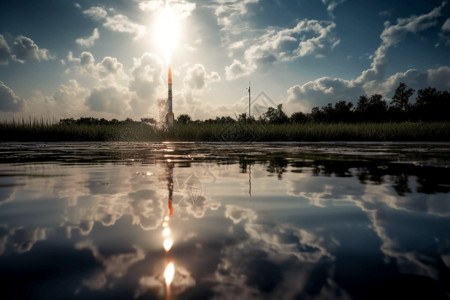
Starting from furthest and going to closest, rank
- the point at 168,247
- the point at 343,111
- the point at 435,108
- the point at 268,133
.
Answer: the point at 343,111, the point at 435,108, the point at 268,133, the point at 168,247

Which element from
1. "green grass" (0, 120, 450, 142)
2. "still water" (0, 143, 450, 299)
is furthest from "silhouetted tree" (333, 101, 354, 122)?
"still water" (0, 143, 450, 299)

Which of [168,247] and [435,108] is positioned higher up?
[435,108]

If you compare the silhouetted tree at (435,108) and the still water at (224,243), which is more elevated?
the silhouetted tree at (435,108)

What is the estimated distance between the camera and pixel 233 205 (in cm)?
301

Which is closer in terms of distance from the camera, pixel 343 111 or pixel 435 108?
pixel 435 108

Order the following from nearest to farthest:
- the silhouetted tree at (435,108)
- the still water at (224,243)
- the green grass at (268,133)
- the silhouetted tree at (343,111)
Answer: the still water at (224,243)
the green grass at (268,133)
the silhouetted tree at (435,108)
the silhouetted tree at (343,111)

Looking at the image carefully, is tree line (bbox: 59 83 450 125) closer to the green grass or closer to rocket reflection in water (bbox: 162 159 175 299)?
the green grass

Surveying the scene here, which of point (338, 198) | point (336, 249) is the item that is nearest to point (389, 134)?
point (338, 198)

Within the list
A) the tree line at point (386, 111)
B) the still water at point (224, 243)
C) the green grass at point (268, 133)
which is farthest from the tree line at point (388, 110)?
the still water at point (224, 243)

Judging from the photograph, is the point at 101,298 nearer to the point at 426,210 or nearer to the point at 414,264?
the point at 414,264

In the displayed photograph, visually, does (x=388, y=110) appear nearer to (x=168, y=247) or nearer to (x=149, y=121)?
(x=149, y=121)

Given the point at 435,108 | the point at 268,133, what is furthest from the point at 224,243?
the point at 435,108

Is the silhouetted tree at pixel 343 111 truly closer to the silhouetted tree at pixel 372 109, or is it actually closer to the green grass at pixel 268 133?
the silhouetted tree at pixel 372 109

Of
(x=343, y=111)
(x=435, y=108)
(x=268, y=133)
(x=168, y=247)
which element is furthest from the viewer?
(x=343, y=111)
